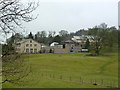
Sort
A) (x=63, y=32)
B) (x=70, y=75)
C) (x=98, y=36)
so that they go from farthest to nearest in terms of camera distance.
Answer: (x=63, y=32) < (x=98, y=36) < (x=70, y=75)

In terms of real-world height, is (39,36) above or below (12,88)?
above

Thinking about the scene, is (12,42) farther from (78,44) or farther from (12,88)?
(78,44)

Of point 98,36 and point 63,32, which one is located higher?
point 63,32

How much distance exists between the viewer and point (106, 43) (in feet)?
222

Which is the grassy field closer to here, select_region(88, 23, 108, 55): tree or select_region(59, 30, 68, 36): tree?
select_region(88, 23, 108, 55): tree

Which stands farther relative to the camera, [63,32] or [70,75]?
[63,32]

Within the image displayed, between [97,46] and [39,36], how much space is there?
4844cm

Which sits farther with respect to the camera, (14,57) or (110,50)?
(110,50)

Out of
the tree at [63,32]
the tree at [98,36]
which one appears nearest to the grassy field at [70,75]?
the tree at [98,36]

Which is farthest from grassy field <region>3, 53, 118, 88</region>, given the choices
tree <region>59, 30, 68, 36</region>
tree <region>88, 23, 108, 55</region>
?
tree <region>59, 30, 68, 36</region>

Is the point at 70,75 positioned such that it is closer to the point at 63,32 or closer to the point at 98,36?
the point at 98,36

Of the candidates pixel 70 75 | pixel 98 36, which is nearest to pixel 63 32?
pixel 98 36

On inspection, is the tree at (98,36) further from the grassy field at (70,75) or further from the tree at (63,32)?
the tree at (63,32)

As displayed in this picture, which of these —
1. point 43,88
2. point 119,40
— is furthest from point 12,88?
point 119,40
